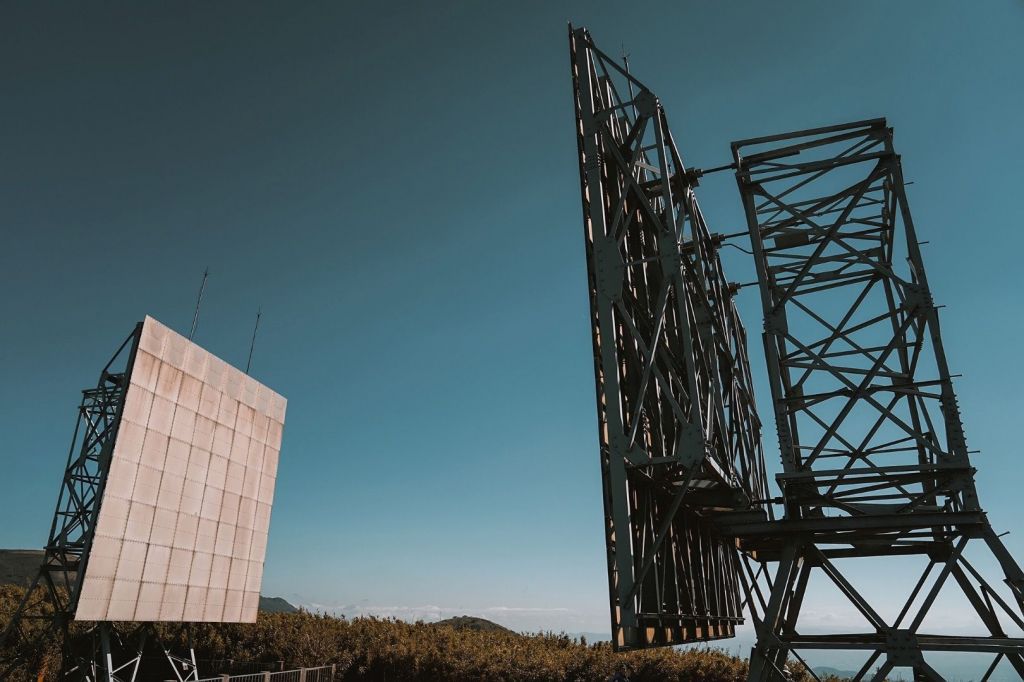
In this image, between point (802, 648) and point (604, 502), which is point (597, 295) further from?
point (802, 648)

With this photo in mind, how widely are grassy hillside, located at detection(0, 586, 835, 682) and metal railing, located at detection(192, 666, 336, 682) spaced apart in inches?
55.2

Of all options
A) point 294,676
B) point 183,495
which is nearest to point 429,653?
point 294,676

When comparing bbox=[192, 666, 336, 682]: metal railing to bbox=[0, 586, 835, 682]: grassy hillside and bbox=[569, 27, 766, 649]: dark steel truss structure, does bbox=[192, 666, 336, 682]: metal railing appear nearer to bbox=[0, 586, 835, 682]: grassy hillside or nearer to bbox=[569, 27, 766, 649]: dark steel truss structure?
bbox=[0, 586, 835, 682]: grassy hillside

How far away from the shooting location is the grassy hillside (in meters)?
19.9

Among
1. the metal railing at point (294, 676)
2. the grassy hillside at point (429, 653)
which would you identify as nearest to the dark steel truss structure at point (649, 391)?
the grassy hillside at point (429, 653)

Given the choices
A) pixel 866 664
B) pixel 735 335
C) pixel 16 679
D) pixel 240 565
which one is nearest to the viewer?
pixel 866 664

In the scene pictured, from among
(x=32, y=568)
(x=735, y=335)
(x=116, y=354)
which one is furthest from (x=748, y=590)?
(x=32, y=568)

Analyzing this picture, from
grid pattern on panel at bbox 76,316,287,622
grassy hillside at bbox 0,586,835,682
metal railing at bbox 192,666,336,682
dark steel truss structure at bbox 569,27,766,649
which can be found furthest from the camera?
metal railing at bbox 192,666,336,682

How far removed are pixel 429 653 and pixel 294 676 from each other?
4.94m

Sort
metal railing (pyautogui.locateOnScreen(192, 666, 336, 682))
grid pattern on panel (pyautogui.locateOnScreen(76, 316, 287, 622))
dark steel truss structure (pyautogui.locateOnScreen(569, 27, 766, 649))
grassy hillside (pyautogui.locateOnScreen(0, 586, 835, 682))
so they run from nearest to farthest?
dark steel truss structure (pyautogui.locateOnScreen(569, 27, 766, 649)) < grid pattern on panel (pyautogui.locateOnScreen(76, 316, 287, 622)) < grassy hillside (pyautogui.locateOnScreen(0, 586, 835, 682)) < metal railing (pyautogui.locateOnScreen(192, 666, 336, 682))

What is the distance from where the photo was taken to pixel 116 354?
2083cm

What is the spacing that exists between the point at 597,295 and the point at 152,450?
16.0 meters

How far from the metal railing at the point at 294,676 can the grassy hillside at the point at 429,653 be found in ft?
4.60

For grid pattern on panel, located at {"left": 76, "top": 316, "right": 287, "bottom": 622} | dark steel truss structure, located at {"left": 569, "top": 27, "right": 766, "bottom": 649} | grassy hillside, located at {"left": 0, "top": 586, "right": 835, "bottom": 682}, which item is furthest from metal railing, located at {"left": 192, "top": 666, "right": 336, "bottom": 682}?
dark steel truss structure, located at {"left": 569, "top": 27, "right": 766, "bottom": 649}
